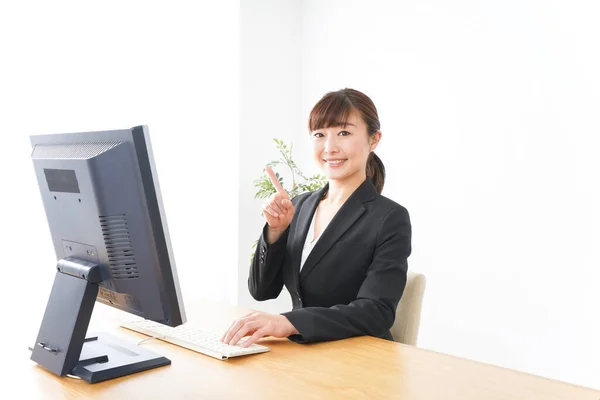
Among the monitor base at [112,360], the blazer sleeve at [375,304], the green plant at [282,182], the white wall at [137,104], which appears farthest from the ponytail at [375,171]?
the green plant at [282,182]

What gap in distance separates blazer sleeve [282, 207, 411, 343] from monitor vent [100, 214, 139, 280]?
1.57 ft

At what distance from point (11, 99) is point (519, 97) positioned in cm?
266

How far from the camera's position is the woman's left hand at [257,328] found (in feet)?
5.27

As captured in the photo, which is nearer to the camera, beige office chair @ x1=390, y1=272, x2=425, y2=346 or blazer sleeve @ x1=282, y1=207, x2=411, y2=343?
blazer sleeve @ x1=282, y1=207, x2=411, y2=343

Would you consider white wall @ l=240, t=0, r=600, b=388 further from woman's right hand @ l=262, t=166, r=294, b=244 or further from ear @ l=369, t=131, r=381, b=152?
woman's right hand @ l=262, t=166, r=294, b=244

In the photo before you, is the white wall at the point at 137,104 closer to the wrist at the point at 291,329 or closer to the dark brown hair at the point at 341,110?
the wrist at the point at 291,329

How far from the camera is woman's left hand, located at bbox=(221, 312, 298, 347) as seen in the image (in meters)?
1.61

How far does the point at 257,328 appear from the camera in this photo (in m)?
1.63

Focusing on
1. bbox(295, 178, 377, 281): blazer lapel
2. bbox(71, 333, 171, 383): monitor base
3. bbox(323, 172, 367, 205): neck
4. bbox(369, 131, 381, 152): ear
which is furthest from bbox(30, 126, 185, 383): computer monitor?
bbox(369, 131, 381, 152): ear

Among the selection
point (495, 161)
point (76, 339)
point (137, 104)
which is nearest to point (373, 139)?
point (76, 339)

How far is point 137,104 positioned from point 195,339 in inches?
93.3

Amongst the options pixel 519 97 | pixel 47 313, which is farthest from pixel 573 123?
pixel 47 313

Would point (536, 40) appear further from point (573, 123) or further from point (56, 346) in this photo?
point (56, 346)

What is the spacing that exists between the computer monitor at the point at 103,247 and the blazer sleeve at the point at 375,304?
41 cm
